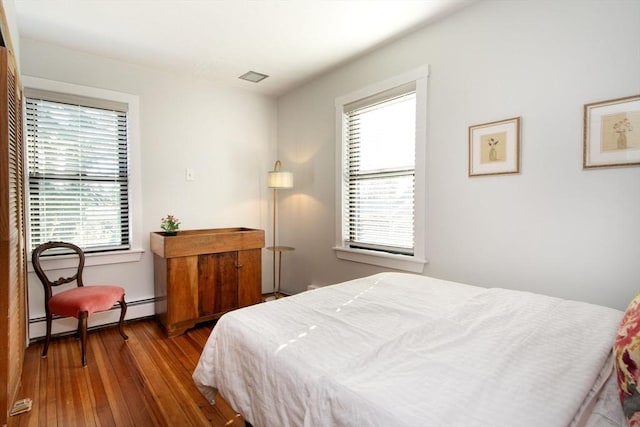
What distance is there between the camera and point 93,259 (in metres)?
2.94

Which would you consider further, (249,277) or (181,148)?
(181,148)

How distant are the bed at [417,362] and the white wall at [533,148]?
402mm

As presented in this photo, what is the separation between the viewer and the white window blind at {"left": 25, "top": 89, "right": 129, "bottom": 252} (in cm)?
270

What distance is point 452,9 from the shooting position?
2230 millimetres

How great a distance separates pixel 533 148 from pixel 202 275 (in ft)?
9.03

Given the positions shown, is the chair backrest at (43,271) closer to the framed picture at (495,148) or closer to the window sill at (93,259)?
the window sill at (93,259)

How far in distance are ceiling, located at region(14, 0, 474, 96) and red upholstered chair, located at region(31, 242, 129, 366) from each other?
5.60 ft

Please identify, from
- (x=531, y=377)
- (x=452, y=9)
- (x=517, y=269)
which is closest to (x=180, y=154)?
(x=452, y=9)

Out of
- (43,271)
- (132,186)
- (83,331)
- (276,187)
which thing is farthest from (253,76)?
(83,331)

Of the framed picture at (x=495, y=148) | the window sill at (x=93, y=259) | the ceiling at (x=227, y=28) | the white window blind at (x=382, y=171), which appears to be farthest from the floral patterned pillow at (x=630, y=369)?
the window sill at (x=93, y=259)

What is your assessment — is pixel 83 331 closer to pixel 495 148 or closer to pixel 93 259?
pixel 93 259

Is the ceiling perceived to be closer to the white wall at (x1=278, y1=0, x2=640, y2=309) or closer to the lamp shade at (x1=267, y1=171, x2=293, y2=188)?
the white wall at (x1=278, y1=0, x2=640, y2=309)

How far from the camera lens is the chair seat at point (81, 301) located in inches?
94.0

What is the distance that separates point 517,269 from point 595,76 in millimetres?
→ 1142
